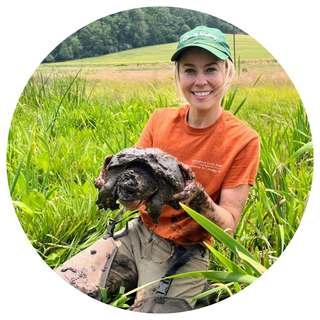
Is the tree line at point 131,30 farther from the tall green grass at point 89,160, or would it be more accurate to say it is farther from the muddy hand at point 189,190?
the muddy hand at point 189,190

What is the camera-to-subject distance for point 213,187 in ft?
4.41

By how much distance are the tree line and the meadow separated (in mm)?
35

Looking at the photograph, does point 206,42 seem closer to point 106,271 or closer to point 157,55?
point 157,55

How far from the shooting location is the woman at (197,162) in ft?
4.37

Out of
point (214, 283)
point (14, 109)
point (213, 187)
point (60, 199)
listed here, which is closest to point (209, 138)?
point (213, 187)

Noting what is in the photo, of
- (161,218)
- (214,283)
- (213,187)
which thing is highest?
(213,187)

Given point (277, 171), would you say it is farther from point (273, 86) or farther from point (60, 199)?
point (60, 199)

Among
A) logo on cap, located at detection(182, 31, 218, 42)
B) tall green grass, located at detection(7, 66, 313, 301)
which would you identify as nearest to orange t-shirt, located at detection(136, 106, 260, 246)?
tall green grass, located at detection(7, 66, 313, 301)

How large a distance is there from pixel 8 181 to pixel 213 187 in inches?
26.5

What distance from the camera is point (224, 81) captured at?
53.7 inches

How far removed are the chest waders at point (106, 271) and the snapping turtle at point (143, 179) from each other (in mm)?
232

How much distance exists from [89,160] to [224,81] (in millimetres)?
552

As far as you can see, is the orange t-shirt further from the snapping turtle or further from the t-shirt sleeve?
the snapping turtle

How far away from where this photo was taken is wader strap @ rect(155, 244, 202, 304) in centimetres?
136
